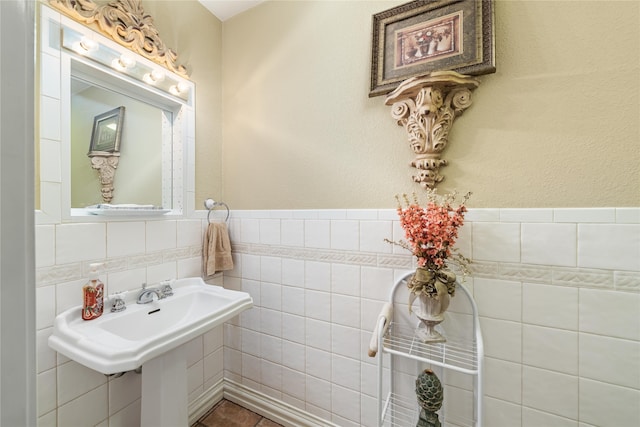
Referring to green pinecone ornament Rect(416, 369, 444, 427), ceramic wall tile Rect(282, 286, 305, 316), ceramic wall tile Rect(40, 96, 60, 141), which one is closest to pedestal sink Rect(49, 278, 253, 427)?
ceramic wall tile Rect(282, 286, 305, 316)

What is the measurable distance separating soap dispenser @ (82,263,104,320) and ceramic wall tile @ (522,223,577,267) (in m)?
1.70

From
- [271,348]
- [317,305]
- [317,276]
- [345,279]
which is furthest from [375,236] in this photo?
[271,348]

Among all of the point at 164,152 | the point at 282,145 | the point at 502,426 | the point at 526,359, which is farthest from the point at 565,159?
the point at 164,152

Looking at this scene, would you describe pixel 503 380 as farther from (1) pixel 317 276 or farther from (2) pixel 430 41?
(2) pixel 430 41

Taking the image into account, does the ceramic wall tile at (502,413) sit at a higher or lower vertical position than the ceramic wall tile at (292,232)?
lower

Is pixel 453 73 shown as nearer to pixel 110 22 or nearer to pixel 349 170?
pixel 349 170

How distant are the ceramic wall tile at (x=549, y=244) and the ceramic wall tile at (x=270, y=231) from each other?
45.5 inches

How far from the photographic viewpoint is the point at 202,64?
Answer: 1.52m

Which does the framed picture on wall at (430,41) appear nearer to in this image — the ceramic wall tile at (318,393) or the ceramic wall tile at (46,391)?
the ceramic wall tile at (318,393)

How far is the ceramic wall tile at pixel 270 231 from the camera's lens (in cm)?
143

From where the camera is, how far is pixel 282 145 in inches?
55.7

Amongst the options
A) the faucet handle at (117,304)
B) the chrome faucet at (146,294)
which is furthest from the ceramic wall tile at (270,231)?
the faucet handle at (117,304)

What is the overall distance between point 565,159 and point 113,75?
194cm

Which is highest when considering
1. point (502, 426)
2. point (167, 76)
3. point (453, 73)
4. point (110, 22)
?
point (110, 22)
